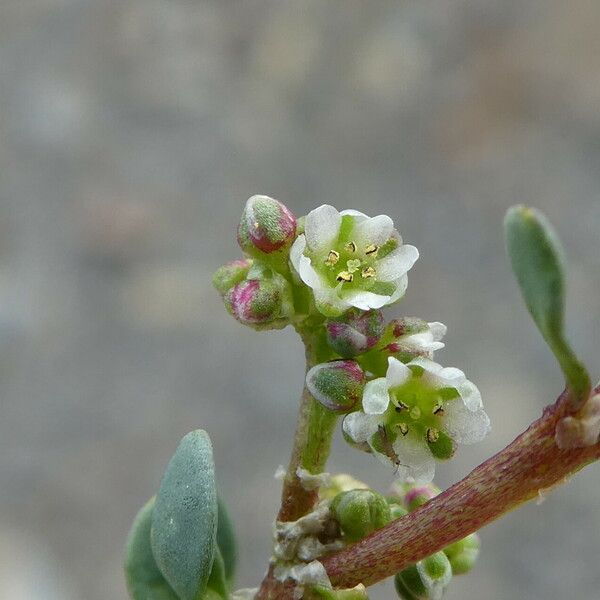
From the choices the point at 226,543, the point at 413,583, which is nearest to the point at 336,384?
the point at 413,583

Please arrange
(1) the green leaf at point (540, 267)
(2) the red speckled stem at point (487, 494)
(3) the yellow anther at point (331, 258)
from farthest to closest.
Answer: (3) the yellow anther at point (331, 258) → (2) the red speckled stem at point (487, 494) → (1) the green leaf at point (540, 267)

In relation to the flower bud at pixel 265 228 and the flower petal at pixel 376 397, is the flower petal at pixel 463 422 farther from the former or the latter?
the flower bud at pixel 265 228

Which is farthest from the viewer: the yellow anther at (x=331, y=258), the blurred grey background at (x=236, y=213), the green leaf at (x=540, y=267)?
the blurred grey background at (x=236, y=213)

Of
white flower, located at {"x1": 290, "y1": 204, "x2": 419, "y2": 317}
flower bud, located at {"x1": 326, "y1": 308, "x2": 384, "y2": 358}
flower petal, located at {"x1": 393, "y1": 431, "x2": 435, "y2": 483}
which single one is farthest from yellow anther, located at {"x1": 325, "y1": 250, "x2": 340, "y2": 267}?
flower petal, located at {"x1": 393, "y1": 431, "x2": 435, "y2": 483}

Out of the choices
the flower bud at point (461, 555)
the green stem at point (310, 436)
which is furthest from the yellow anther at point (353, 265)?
the flower bud at point (461, 555)

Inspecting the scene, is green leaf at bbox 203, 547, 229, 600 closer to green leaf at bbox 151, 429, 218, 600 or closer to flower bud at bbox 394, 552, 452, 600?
green leaf at bbox 151, 429, 218, 600

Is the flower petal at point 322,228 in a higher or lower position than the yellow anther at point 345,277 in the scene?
higher
